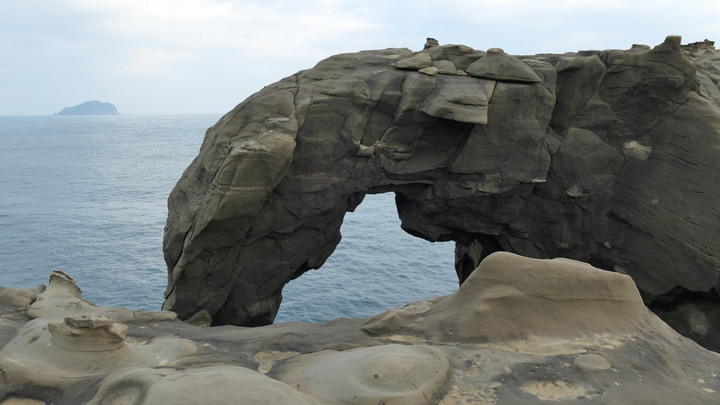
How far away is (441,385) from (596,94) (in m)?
13.5

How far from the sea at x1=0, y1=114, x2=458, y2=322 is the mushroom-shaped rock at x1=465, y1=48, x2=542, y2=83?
14.6 meters

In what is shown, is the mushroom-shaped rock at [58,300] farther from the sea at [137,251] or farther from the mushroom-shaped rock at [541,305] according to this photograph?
the sea at [137,251]

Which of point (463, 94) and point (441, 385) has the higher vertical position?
point (463, 94)

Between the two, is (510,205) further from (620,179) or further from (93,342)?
(93,342)

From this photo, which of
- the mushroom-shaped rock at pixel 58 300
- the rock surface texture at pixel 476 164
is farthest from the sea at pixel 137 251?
the mushroom-shaped rock at pixel 58 300

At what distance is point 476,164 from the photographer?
53.0 feet

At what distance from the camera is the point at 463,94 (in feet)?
47.6

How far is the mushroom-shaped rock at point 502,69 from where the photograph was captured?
15.1 m

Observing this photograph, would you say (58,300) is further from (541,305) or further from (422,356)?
(541,305)

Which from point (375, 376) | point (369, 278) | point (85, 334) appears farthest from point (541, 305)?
point (369, 278)

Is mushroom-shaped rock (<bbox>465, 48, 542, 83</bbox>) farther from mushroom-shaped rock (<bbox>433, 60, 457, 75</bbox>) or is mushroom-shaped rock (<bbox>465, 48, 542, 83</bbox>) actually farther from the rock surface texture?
mushroom-shaped rock (<bbox>433, 60, 457, 75</bbox>)

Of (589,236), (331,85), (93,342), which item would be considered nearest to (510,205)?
(589,236)

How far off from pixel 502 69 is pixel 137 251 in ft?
92.2

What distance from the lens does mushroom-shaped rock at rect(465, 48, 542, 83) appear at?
49.6 ft
